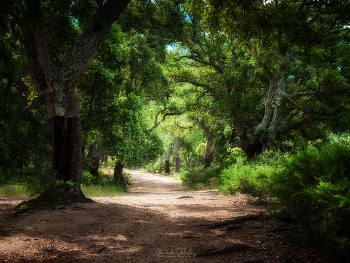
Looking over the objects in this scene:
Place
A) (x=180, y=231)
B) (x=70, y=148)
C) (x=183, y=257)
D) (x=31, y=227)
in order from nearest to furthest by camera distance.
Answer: (x=183, y=257)
(x=31, y=227)
(x=180, y=231)
(x=70, y=148)

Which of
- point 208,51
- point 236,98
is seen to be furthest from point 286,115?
point 208,51

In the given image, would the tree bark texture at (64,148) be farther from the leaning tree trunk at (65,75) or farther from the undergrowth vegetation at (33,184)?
the undergrowth vegetation at (33,184)

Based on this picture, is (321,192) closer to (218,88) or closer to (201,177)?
(218,88)

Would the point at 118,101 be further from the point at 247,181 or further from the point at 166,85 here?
the point at 247,181

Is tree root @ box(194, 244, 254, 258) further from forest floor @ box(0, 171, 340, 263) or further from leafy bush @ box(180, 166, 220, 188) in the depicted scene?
leafy bush @ box(180, 166, 220, 188)

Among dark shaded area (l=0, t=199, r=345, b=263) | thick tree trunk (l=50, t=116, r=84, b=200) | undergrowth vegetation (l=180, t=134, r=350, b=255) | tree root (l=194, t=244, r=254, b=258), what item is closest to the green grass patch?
thick tree trunk (l=50, t=116, r=84, b=200)

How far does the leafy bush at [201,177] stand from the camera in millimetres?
17080

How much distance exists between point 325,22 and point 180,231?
548 inches

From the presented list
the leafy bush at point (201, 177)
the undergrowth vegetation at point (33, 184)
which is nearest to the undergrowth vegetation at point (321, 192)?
the undergrowth vegetation at point (33, 184)

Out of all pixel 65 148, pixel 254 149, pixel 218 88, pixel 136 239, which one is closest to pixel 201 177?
pixel 254 149

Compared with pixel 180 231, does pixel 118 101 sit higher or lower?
higher

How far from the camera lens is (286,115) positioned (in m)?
17.6

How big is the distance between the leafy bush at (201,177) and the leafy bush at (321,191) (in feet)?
42.4

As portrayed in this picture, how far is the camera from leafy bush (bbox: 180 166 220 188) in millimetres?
17080
